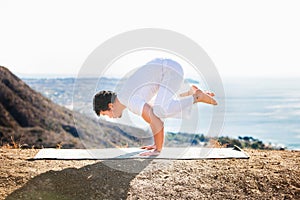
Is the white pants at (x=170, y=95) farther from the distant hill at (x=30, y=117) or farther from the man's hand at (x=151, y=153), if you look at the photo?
the distant hill at (x=30, y=117)

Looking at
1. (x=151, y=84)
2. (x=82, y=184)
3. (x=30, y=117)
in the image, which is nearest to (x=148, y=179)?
(x=82, y=184)

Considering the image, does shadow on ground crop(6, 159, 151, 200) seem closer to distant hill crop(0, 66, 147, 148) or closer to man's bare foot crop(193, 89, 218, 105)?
man's bare foot crop(193, 89, 218, 105)

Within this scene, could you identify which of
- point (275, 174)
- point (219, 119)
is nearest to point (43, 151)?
point (219, 119)

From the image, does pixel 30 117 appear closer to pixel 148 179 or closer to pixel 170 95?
pixel 170 95

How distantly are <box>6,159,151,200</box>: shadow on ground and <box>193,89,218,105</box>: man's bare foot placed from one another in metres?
0.98

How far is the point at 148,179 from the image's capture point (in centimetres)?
425

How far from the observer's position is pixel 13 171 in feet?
14.1

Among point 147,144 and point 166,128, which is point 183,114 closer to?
point 166,128

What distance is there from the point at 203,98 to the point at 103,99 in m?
1.10

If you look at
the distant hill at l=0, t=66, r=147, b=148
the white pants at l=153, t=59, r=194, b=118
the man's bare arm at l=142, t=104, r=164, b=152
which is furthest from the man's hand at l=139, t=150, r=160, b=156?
the distant hill at l=0, t=66, r=147, b=148

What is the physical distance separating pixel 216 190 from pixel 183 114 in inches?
37.4

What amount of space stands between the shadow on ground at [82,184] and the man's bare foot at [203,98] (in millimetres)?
976

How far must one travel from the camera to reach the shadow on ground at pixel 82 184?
3.97 meters

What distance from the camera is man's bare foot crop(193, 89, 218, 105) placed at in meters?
4.80
